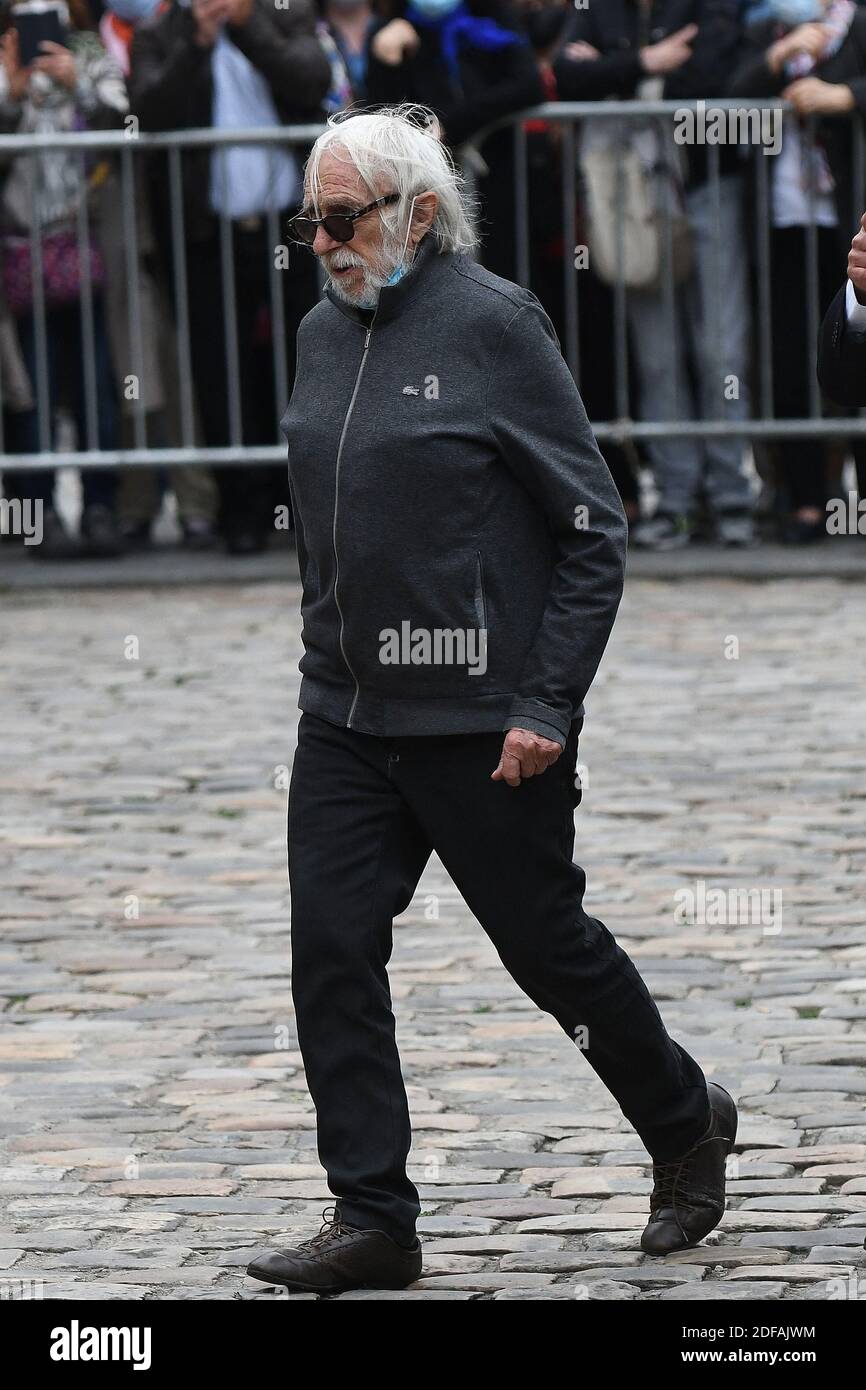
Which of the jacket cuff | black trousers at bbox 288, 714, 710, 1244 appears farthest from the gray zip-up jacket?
black trousers at bbox 288, 714, 710, 1244

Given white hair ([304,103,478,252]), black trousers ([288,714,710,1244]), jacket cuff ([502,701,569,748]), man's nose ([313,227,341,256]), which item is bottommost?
black trousers ([288,714,710,1244])

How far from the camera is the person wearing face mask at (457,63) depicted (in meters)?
11.4

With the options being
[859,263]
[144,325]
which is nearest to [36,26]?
[144,325]

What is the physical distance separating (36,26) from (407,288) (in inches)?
292

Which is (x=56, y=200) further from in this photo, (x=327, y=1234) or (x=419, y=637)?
(x=327, y=1234)

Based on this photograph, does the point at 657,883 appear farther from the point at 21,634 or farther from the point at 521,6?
the point at 521,6

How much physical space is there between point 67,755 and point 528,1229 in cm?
454

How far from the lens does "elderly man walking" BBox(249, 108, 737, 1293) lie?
4586mm

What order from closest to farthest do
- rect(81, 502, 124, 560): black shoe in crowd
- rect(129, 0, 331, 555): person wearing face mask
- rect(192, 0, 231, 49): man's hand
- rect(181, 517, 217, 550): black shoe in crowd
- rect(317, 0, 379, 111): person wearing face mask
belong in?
rect(192, 0, 231, 49): man's hand → rect(129, 0, 331, 555): person wearing face mask → rect(317, 0, 379, 111): person wearing face mask → rect(81, 502, 124, 560): black shoe in crowd → rect(181, 517, 217, 550): black shoe in crowd

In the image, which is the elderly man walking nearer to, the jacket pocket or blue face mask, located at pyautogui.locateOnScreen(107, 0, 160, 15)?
the jacket pocket

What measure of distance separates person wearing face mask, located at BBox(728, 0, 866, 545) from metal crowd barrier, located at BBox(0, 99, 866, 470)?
5cm

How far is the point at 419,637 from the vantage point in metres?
4.60

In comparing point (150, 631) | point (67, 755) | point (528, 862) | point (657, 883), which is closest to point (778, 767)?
point (657, 883)

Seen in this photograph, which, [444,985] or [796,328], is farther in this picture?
[796,328]
